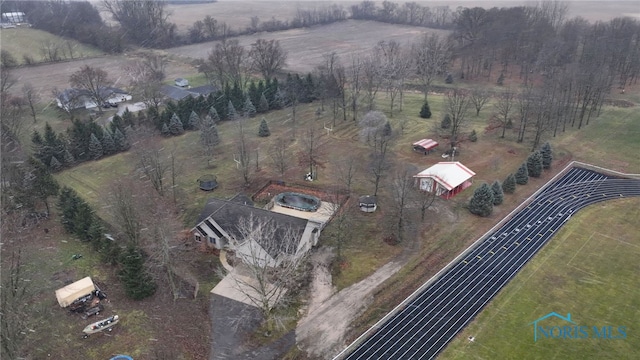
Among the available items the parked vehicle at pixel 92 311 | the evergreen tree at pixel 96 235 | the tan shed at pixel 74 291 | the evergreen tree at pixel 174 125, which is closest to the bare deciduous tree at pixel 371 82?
the evergreen tree at pixel 174 125

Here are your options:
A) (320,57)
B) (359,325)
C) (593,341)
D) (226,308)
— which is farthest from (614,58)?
(226,308)

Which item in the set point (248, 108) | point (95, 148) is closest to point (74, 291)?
point (95, 148)

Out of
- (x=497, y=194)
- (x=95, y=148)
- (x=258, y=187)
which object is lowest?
(x=258, y=187)

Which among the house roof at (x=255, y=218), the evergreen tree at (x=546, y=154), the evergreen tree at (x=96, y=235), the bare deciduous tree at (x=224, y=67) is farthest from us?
the bare deciduous tree at (x=224, y=67)

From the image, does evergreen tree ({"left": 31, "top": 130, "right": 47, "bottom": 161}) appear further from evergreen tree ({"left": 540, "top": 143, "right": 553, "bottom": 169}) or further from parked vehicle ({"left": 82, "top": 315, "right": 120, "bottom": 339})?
evergreen tree ({"left": 540, "top": 143, "right": 553, "bottom": 169})

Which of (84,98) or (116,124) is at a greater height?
(84,98)

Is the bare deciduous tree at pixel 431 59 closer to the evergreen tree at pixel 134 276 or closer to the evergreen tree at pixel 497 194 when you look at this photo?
the evergreen tree at pixel 497 194

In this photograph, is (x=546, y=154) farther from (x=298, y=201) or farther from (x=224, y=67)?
(x=224, y=67)
